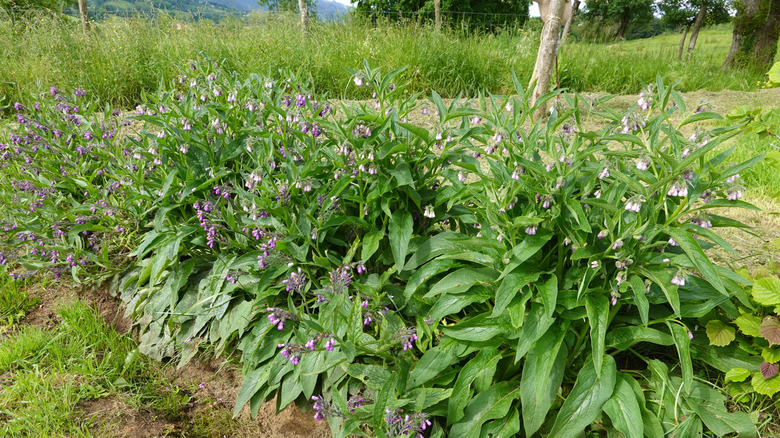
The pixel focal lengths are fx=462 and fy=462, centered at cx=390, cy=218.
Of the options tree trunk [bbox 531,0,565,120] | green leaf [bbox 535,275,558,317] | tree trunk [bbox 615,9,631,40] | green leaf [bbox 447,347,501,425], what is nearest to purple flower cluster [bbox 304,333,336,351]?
green leaf [bbox 447,347,501,425]

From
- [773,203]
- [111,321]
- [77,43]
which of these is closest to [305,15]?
[77,43]

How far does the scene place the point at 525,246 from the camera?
1671 mm

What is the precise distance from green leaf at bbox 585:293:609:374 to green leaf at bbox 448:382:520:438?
0.37 metres

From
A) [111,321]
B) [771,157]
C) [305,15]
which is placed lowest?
[111,321]

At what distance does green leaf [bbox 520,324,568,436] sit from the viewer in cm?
165

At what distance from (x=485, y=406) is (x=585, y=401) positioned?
14.9 inches

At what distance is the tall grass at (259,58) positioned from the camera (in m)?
6.07

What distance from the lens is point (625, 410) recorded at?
1.62 m

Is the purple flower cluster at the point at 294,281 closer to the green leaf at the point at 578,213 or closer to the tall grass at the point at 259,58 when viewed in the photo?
the green leaf at the point at 578,213

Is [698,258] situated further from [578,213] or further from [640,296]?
[578,213]

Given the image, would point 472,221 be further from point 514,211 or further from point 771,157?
point 771,157

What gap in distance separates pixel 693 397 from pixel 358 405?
1.29 metres

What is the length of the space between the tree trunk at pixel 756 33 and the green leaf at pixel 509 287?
12.6 m

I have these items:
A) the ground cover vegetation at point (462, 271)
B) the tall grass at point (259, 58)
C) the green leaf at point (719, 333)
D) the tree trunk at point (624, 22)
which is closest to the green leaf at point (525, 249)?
the ground cover vegetation at point (462, 271)
